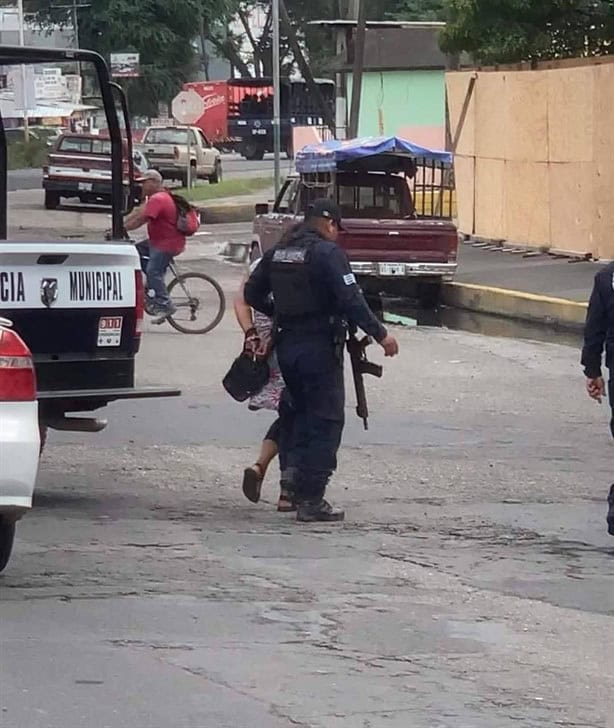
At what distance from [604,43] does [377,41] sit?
1523 cm

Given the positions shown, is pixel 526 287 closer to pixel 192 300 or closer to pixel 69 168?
pixel 192 300

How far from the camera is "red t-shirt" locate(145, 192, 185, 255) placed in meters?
17.7

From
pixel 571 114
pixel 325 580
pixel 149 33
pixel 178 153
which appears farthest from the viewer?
pixel 149 33

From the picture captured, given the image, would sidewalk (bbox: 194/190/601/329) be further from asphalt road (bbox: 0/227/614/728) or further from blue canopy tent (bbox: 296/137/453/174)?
asphalt road (bbox: 0/227/614/728)

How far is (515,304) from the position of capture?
2103cm

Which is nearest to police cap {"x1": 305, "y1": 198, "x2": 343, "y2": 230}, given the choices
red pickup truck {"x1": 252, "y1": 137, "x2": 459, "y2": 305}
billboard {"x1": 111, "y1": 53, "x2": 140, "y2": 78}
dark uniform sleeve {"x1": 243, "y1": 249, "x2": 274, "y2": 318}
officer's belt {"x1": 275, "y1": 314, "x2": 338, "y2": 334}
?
dark uniform sleeve {"x1": 243, "y1": 249, "x2": 274, "y2": 318}

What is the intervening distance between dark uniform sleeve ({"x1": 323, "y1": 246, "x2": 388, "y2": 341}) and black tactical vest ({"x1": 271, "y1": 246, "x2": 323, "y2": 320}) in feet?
0.44

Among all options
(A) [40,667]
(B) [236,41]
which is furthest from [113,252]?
(B) [236,41]

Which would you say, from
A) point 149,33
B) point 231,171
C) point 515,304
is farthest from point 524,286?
point 231,171

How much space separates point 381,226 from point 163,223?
4.07 m

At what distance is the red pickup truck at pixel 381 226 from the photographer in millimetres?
21031

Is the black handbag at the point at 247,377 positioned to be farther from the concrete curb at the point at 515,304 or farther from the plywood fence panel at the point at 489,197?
the plywood fence panel at the point at 489,197

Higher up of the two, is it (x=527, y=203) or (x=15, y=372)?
(x=15, y=372)

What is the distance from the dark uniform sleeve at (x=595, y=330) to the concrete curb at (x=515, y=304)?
10.6 metres
